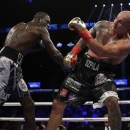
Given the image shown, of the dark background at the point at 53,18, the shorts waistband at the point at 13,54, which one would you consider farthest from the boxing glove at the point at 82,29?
the dark background at the point at 53,18

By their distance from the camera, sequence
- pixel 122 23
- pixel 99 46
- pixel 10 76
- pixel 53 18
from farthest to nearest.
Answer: pixel 53 18 → pixel 10 76 → pixel 122 23 → pixel 99 46

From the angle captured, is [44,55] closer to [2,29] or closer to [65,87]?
[2,29]

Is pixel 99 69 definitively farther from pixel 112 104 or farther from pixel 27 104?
pixel 27 104

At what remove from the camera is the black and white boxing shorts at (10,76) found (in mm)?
2391

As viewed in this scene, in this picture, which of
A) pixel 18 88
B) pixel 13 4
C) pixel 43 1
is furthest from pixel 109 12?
pixel 18 88

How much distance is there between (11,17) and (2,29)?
768 millimetres

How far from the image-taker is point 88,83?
219 centimetres

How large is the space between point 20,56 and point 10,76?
207 mm

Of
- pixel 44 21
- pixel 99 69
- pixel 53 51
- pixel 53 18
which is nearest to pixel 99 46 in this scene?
pixel 99 69

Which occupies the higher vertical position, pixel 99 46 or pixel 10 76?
pixel 99 46

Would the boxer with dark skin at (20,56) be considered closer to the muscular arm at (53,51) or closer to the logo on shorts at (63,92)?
the muscular arm at (53,51)

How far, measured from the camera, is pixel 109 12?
11.3 m

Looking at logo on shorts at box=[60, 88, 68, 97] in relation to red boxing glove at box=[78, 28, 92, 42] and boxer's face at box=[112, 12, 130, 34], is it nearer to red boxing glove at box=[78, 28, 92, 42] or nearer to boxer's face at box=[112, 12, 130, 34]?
red boxing glove at box=[78, 28, 92, 42]

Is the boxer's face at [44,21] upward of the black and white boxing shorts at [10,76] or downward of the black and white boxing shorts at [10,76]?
upward
